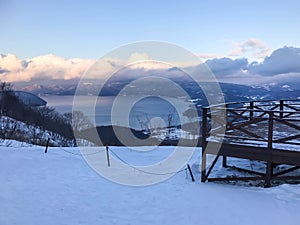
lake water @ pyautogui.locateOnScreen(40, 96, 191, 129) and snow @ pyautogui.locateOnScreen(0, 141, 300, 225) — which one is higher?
lake water @ pyautogui.locateOnScreen(40, 96, 191, 129)

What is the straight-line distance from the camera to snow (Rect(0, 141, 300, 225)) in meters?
4.41

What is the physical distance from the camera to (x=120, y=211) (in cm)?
486

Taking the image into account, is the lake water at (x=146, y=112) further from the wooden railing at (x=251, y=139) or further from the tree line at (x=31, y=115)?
the tree line at (x=31, y=115)

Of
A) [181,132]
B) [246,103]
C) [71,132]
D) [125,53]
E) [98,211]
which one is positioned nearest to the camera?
[98,211]

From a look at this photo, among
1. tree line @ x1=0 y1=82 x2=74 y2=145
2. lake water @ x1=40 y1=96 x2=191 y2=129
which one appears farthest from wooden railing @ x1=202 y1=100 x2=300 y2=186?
tree line @ x1=0 y1=82 x2=74 y2=145

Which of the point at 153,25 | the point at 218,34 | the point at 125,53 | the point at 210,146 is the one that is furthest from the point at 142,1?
the point at 210,146

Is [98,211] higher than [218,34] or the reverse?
the reverse

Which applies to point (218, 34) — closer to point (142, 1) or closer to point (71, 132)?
point (142, 1)

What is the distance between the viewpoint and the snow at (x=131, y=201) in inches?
174

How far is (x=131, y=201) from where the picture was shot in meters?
5.35

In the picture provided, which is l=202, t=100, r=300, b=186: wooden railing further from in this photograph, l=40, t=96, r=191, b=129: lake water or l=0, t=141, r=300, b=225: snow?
l=40, t=96, r=191, b=129: lake water

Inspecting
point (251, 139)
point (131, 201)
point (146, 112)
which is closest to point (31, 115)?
point (146, 112)

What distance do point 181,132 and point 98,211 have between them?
83.1 ft

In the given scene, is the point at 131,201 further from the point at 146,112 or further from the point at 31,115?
the point at 31,115
